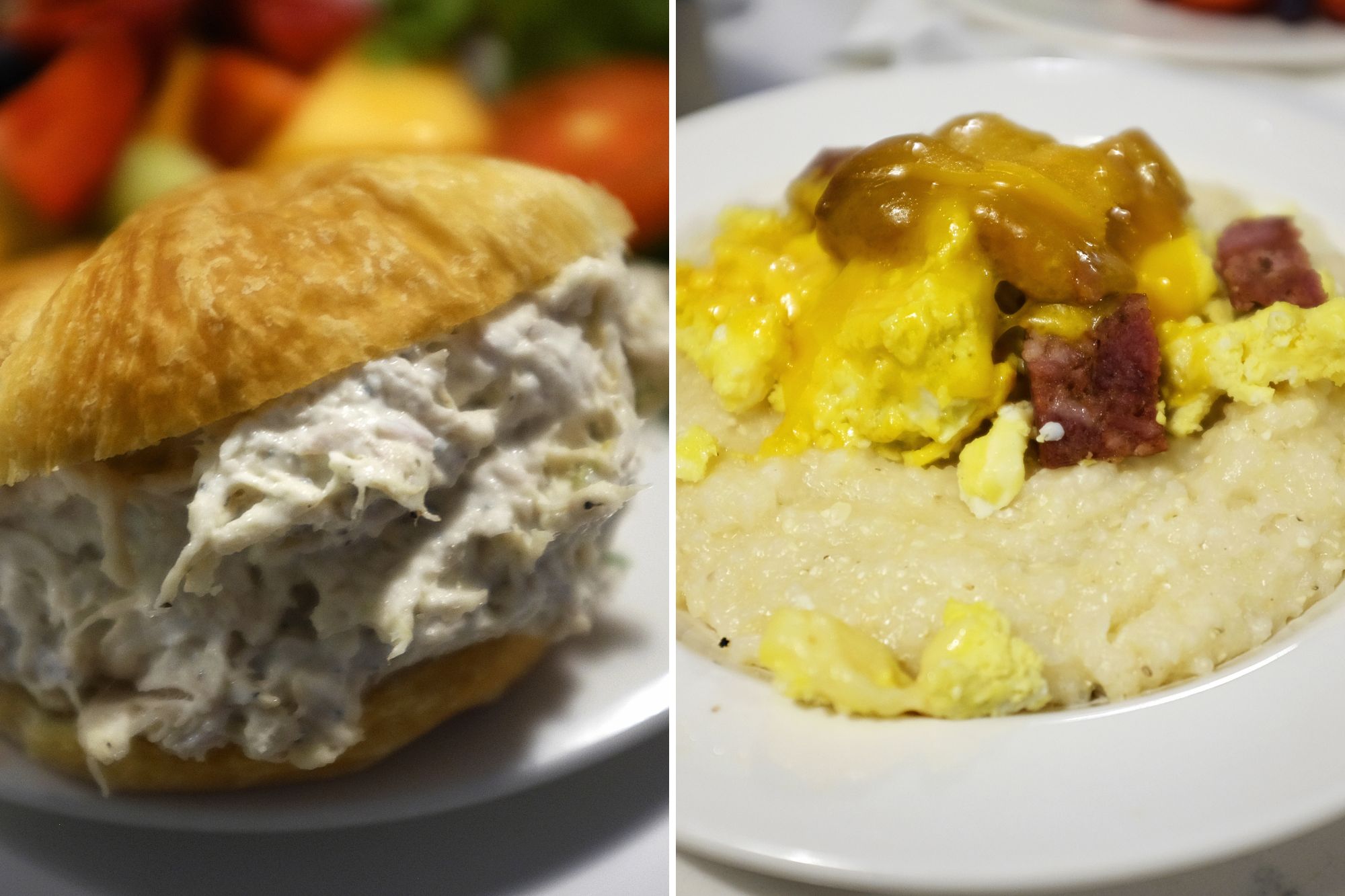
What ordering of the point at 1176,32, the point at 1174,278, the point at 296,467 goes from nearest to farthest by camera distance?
the point at 296,467 → the point at 1174,278 → the point at 1176,32

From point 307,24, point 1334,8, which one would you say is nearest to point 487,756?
point 307,24

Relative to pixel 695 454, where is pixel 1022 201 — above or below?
above

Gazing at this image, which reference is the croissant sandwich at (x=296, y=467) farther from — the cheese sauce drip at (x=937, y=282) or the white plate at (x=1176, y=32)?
the white plate at (x=1176, y=32)

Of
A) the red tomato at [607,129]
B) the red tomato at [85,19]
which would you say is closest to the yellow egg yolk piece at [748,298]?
the red tomato at [607,129]

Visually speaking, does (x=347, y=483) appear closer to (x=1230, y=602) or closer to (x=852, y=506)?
(x=852, y=506)

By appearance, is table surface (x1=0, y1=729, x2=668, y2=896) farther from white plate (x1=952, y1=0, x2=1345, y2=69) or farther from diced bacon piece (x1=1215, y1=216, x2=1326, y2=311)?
white plate (x1=952, y1=0, x2=1345, y2=69)

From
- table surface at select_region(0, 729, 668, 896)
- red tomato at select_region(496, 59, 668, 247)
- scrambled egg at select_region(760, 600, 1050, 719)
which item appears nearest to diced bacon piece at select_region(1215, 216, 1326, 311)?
scrambled egg at select_region(760, 600, 1050, 719)

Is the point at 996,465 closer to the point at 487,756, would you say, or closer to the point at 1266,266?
the point at 1266,266
